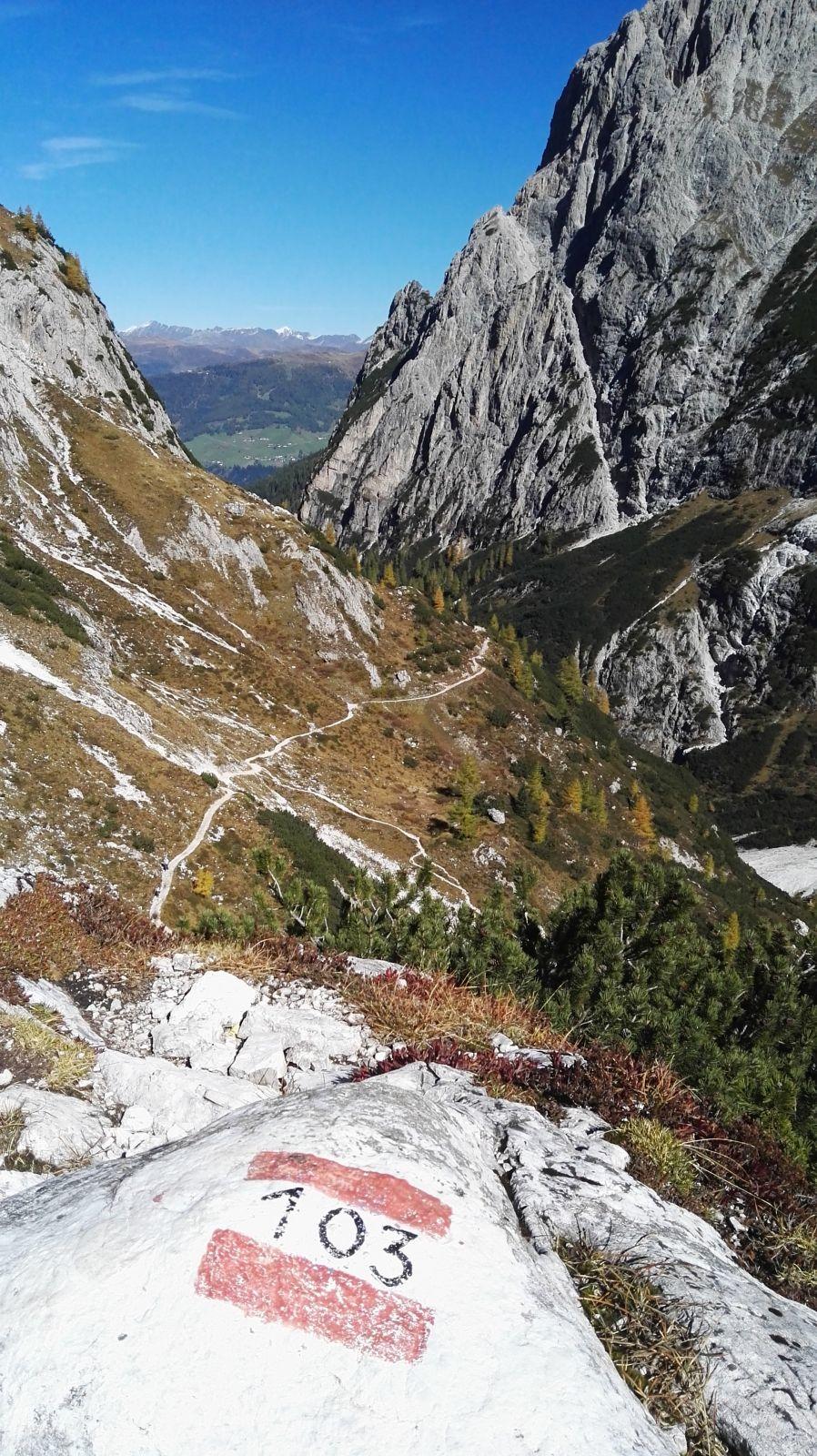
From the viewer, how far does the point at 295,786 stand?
74.6m

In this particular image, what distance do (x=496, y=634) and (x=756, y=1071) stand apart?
147m

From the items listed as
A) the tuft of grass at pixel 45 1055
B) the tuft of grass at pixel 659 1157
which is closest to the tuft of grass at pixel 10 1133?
the tuft of grass at pixel 45 1055

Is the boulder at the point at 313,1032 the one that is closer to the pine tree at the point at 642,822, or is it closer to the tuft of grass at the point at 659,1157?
the tuft of grass at the point at 659,1157

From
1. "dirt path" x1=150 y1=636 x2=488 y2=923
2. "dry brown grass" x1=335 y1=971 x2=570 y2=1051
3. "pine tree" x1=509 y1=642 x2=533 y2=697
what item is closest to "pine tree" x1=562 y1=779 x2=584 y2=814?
"pine tree" x1=509 y1=642 x2=533 y2=697

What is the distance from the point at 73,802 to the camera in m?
45.1

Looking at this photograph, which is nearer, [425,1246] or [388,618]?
[425,1246]

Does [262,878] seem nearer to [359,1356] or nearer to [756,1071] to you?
[756,1071]

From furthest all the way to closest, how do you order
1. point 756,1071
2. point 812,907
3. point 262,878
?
1. point 812,907
2. point 262,878
3. point 756,1071

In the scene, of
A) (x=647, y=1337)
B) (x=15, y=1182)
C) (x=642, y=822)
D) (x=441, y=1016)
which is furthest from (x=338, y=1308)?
(x=642, y=822)

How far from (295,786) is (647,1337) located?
7003 cm

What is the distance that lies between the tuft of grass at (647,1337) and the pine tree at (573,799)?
107m

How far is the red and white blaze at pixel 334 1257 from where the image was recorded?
201 inches

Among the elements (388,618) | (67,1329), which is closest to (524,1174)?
(67,1329)

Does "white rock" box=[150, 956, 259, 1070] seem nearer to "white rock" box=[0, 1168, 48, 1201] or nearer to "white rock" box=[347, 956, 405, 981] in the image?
"white rock" box=[347, 956, 405, 981]
